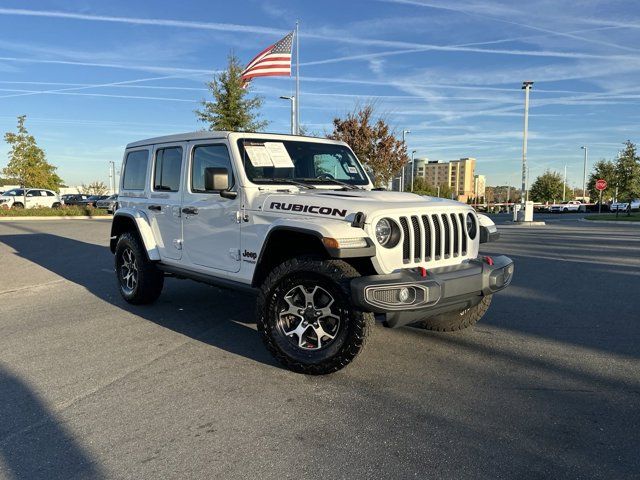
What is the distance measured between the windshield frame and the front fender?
6.05 feet

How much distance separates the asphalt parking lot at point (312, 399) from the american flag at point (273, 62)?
521 inches

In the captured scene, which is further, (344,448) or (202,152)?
(202,152)

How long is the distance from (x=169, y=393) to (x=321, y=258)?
149 cm

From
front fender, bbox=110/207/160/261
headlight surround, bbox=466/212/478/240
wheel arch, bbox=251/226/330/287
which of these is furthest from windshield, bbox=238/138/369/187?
front fender, bbox=110/207/160/261

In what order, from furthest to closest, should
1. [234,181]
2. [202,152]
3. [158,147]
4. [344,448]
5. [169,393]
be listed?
[158,147] → [202,152] → [234,181] → [169,393] → [344,448]

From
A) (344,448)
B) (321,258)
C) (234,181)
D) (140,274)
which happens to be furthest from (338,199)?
(140,274)

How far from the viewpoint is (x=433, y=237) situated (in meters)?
3.96

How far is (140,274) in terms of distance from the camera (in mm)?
5941

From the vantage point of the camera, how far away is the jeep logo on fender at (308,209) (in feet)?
12.4

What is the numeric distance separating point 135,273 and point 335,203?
134 inches

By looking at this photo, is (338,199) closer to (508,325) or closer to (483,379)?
(483,379)

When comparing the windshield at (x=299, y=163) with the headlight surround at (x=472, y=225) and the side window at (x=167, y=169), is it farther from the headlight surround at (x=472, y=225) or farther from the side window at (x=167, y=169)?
the headlight surround at (x=472, y=225)

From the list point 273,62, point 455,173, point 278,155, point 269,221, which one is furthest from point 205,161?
point 455,173

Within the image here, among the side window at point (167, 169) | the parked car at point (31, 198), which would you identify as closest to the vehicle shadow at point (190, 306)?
the side window at point (167, 169)
